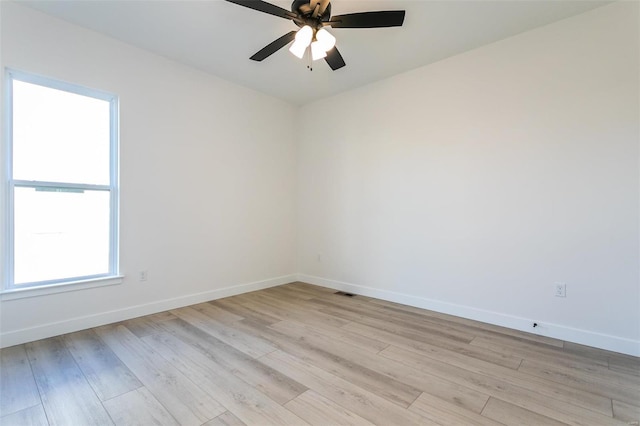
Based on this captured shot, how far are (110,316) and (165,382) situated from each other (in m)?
1.45

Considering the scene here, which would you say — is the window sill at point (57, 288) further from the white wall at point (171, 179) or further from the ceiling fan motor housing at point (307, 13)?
the ceiling fan motor housing at point (307, 13)

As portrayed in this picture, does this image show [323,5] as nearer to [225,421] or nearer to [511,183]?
[511,183]

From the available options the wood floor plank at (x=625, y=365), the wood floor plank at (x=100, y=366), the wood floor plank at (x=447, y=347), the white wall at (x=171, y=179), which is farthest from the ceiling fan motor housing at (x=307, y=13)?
the wood floor plank at (x=625, y=365)

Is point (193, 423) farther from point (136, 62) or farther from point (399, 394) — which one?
point (136, 62)

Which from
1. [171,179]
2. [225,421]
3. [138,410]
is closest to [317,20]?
[171,179]

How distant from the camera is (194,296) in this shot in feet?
11.5

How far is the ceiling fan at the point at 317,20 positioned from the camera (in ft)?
6.38

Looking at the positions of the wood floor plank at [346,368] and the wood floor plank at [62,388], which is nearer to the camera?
the wood floor plank at [62,388]

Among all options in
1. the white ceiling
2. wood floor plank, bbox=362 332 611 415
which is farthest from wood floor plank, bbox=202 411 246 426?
the white ceiling

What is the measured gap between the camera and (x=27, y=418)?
5.08ft

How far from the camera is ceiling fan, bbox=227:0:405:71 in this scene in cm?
194

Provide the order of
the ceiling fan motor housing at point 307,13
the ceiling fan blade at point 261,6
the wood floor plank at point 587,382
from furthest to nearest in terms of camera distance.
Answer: the ceiling fan motor housing at point 307,13
the ceiling fan blade at point 261,6
the wood floor plank at point 587,382

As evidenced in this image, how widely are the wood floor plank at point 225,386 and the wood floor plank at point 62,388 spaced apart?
0.50 m

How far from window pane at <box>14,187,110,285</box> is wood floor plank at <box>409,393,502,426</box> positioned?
3.08 meters
